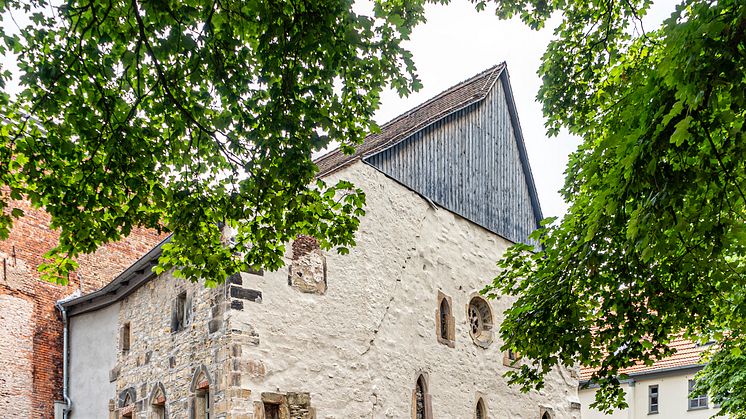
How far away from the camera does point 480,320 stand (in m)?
16.9

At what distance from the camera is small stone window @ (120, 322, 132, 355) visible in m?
14.8

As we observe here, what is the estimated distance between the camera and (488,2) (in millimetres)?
9234

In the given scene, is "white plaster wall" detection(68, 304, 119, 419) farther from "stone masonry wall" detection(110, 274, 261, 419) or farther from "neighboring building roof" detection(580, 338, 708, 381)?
"neighboring building roof" detection(580, 338, 708, 381)

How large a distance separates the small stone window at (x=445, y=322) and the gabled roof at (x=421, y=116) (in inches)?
131

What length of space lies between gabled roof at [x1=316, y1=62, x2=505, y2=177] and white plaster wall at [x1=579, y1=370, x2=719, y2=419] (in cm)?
1231

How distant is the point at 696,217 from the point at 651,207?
54 cm

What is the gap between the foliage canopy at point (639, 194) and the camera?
5.45m

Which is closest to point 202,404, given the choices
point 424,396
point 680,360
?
point 424,396

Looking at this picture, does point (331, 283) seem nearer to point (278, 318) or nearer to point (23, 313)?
point (278, 318)

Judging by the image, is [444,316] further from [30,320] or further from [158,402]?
[30,320]

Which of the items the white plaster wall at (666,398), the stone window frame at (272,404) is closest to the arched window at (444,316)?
the stone window frame at (272,404)

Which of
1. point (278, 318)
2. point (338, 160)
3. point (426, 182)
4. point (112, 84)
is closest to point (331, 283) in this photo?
point (278, 318)

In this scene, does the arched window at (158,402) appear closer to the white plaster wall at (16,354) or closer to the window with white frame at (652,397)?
the white plaster wall at (16,354)

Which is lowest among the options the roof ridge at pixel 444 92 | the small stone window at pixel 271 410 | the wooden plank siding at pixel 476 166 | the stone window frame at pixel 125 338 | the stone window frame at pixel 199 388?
the small stone window at pixel 271 410
